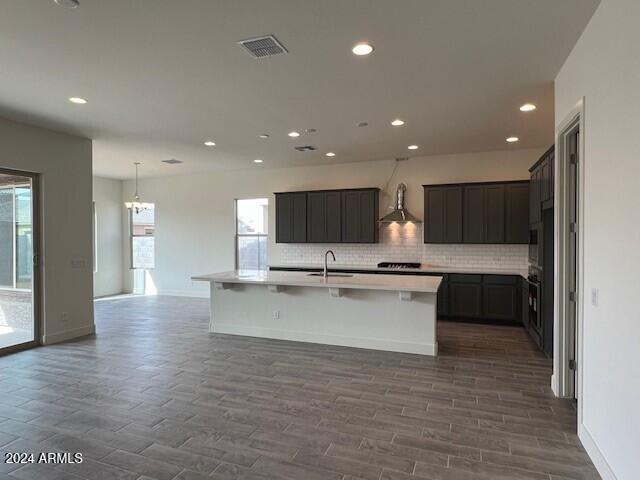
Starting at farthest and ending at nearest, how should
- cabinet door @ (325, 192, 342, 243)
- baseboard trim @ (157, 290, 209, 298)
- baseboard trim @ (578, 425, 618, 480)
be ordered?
baseboard trim @ (157, 290, 209, 298), cabinet door @ (325, 192, 342, 243), baseboard trim @ (578, 425, 618, 480)

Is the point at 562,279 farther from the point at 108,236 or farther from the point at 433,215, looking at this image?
the point at 108,236

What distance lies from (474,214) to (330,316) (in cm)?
328

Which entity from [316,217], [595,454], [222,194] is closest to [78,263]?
[222,194]

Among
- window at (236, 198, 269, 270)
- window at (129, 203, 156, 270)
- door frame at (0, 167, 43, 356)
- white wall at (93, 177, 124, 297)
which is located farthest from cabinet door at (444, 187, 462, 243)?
white wall at (93, 177, 124, 297)

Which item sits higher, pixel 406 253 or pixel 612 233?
pixel 612 233

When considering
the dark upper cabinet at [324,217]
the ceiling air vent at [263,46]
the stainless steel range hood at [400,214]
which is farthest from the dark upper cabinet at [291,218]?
the ceiling air vent at [263,46]

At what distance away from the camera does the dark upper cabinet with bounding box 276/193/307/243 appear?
315 inches

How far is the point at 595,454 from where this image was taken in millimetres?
2494

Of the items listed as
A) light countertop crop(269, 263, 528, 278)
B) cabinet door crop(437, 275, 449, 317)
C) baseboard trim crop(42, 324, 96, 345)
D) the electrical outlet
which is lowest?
baseboard trim crop(42, 324, 96, 345)

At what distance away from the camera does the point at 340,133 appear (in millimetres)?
5688

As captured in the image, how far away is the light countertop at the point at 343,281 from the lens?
15.0 feet

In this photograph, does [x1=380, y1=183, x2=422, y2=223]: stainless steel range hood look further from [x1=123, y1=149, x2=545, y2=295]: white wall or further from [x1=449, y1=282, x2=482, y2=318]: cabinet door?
[x1=449, y1=282, x2=482, y2=318]: cabinet door

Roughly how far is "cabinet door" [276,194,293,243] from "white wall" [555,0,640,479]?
5.86 m

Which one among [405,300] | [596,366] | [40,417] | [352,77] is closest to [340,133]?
[352,77]
